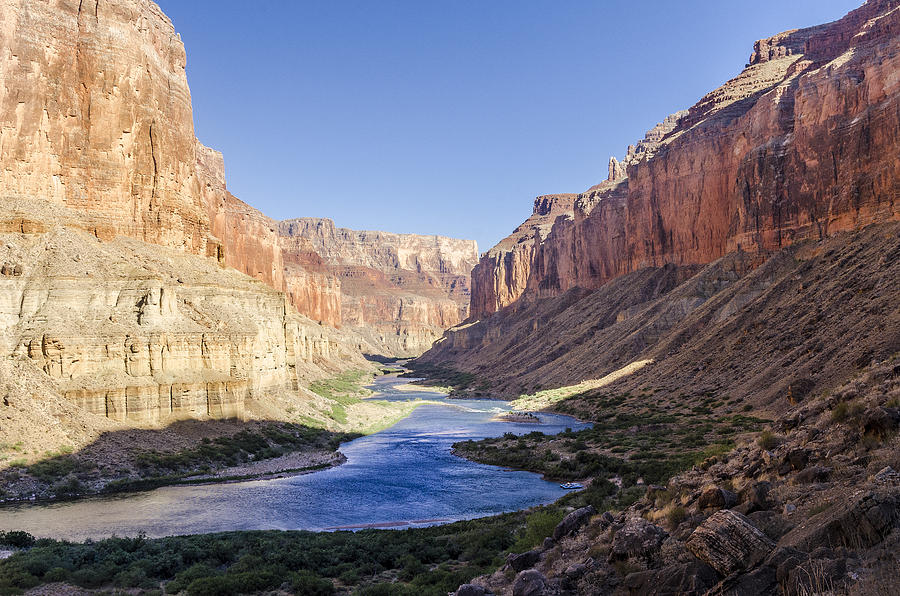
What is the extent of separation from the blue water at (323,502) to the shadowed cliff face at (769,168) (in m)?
39.1

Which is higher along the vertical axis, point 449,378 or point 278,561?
point 278,561

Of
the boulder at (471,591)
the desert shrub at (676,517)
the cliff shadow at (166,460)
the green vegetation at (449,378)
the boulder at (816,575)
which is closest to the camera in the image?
the boulder at (816,575)

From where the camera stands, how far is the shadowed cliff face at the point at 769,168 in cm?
4966

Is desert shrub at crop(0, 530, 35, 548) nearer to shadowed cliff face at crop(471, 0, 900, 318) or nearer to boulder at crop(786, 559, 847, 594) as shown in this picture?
boulder at crop(786, 559, 847, 594)

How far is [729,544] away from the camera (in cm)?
796

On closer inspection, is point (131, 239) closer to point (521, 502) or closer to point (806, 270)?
point (521, 502)

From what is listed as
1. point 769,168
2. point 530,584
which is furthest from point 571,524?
point 769,168

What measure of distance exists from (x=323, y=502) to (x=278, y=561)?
13511 mm

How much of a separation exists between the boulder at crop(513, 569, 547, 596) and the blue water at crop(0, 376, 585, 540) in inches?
669

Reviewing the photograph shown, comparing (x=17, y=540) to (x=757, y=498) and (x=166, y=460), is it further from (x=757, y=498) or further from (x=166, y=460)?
(x=757, y=498)

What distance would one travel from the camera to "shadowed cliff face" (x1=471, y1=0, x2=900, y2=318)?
163 ft

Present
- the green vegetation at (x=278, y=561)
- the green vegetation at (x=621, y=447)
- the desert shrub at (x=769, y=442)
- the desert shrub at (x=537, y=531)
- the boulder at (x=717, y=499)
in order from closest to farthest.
A: the boulder at (x=717, y=499) < the desert shrub at (x=769, y=442) < the green vegetation at (x=278, y=561) < the desert shrub at (x=537, y=531) < the green vegetation at (x=621, y=447)

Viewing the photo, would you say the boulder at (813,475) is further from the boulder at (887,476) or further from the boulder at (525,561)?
the boulder at (525,561)

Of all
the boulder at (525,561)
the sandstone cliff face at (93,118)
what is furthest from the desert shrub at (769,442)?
the sandstone cliff face at (93,118)
